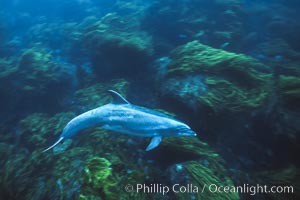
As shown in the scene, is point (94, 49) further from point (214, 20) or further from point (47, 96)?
point (214, 20)

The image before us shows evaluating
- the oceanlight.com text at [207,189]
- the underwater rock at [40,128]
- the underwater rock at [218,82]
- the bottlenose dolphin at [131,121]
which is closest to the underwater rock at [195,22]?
the underwater rock at [218,82]

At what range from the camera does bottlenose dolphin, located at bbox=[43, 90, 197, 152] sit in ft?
15.1

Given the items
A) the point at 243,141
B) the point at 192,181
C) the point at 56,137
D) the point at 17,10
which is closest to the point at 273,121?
the point at 243,141

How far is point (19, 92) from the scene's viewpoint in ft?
29.7

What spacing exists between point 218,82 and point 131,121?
9.99 feet

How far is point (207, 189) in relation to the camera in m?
4.50

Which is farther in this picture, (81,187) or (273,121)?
(273,121)

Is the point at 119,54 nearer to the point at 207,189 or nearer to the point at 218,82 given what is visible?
the point at 218,82

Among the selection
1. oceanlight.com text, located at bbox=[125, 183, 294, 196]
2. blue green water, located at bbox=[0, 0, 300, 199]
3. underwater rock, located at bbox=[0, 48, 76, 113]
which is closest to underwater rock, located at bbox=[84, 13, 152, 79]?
blue green water, located at bbox=[0, 0, 300, 199]

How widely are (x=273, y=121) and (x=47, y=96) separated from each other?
300 inches

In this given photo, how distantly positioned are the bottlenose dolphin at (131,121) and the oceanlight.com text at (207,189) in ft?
3.00

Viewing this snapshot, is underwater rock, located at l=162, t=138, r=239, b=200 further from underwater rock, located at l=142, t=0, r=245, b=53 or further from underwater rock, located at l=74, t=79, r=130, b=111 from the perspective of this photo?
underwater rock, located at l=142, t=0, r=245, b=53

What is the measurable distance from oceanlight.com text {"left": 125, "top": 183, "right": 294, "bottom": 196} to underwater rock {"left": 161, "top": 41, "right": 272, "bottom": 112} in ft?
6.07

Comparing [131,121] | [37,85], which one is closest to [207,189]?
[131,121]
